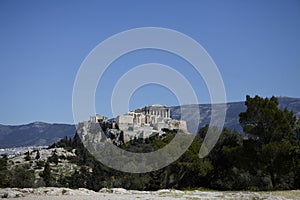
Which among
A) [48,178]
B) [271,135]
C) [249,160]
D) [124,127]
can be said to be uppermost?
[124,127]

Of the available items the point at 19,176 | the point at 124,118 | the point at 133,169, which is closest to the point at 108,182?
the point at 133,169

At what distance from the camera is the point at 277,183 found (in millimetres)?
33062

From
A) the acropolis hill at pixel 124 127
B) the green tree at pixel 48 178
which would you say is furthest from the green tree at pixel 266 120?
the acropolis hill at pixel 124 127

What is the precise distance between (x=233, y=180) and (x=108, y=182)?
65.7ft

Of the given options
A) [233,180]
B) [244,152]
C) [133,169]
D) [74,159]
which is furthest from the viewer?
[74,159]

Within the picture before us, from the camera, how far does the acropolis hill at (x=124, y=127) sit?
347ft

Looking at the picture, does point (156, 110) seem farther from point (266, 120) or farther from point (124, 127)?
point (266, 120)

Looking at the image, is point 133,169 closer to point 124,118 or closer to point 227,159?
point 227,159

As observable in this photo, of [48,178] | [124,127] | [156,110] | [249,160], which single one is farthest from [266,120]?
[156,110]

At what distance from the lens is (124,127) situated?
362ft

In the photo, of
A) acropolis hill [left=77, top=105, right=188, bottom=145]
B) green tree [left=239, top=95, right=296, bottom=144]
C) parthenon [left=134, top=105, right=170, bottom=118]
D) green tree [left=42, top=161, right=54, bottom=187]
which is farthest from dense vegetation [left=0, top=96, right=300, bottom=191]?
parthenon [left=134, top=105, right=170, bottom=118]

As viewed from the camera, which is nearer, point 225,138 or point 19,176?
point 225,138

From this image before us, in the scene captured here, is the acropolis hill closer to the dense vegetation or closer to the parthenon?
the parthenon

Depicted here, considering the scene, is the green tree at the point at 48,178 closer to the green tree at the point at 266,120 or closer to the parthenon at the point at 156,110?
the green tree at the point at 266,120
